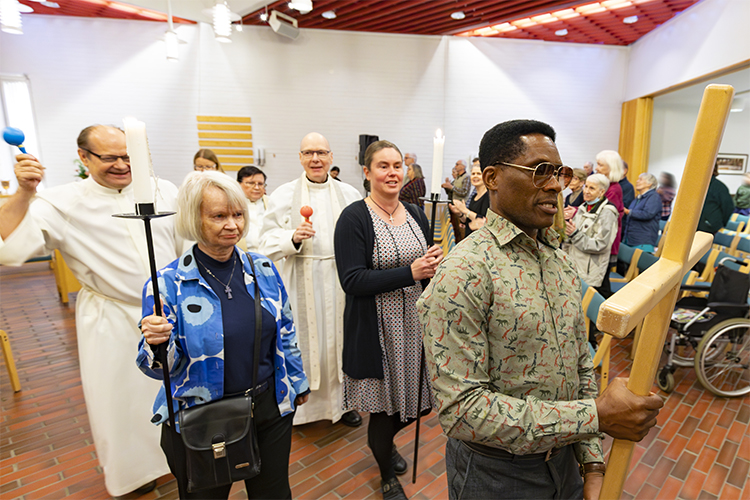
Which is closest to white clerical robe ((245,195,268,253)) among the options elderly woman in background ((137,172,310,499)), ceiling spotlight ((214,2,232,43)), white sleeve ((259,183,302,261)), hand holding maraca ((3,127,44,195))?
white sleeve ((259,183,302,261))

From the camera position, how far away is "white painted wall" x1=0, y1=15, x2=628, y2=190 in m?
7.79

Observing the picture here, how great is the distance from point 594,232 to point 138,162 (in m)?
3.76

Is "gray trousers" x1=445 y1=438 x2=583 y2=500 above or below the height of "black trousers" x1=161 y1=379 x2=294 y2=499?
above

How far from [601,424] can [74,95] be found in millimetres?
9963

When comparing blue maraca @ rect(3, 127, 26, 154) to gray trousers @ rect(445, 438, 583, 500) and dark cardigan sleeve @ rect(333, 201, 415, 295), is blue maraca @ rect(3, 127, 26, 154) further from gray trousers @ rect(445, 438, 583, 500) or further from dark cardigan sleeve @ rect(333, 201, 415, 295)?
gray trousers @ rect(445, 438, 583, 500)

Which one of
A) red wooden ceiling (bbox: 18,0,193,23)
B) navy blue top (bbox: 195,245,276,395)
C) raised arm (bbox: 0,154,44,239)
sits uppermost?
red wooden ceiling (bbox: 18,0,193,23)

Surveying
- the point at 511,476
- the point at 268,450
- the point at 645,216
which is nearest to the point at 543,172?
the point at 511,476

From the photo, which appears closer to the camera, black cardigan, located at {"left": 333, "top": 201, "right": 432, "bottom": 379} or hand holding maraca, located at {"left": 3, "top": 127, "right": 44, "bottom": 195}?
hand holding maraca, located at {"left": 3, "top": 127, "right": 44, "bottom": 195}

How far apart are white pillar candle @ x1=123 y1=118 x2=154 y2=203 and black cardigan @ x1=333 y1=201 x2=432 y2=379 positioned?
1.00 metres

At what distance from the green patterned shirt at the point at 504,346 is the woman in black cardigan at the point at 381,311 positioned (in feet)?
2.94

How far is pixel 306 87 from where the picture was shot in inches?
329

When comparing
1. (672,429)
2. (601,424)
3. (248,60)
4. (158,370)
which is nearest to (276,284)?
(158,370)

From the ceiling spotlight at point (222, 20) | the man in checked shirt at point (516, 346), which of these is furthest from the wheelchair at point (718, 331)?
the ceiling spotlight at point (222, 20)

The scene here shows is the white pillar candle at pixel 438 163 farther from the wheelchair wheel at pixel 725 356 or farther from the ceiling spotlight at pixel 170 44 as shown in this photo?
the ceiling spotlight at pixel 170 44
